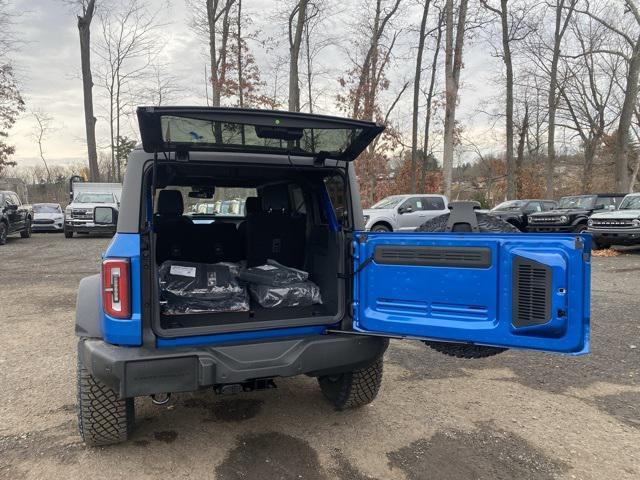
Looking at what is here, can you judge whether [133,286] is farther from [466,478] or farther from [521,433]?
[521,433]

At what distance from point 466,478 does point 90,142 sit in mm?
25095

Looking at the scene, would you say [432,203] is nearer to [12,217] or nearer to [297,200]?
[297,200]

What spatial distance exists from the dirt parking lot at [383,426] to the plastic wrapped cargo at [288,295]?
2.79 ft

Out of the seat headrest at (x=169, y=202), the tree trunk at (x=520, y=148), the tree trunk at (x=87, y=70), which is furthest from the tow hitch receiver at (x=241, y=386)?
the tree trunk at (x=520, y=148)

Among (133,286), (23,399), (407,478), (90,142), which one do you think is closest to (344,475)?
(407,478)

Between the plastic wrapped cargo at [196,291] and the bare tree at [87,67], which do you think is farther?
the bare tree at [87,67]

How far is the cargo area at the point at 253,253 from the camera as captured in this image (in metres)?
3.27

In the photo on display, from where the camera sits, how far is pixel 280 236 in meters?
4.17

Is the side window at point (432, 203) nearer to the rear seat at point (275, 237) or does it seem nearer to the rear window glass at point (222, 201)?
the rear window glass at point (222, 201)

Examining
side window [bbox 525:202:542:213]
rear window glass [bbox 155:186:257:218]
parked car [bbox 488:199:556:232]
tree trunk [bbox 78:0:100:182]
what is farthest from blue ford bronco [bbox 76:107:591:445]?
tree trunk [bbox 78:0:100:182]

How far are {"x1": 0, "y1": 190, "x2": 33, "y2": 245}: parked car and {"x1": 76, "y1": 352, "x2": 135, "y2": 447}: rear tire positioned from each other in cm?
1550

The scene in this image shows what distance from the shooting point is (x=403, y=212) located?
17406mm

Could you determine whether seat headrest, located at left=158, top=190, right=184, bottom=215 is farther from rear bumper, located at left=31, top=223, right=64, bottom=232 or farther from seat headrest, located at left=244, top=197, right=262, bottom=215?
rear bumper, located at left=31, top=223, right=64, bottom=232

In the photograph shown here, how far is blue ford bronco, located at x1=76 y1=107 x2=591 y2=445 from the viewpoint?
2.59 m
